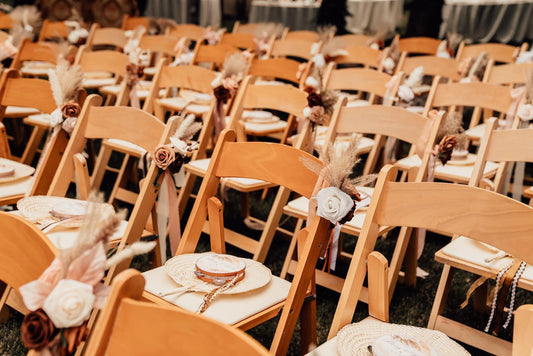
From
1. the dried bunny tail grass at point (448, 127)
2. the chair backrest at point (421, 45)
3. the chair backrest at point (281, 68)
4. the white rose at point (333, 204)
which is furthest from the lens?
the chair backrest at point (421, 45)

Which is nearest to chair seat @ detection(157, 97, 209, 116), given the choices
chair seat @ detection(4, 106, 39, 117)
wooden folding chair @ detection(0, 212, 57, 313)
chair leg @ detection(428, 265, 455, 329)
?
chair seat @ detection(4, 106, 39, 117)

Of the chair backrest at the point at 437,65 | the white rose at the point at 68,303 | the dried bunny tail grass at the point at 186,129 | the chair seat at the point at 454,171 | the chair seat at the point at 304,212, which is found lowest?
the white rose at the point at 68,303

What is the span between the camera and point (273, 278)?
1.86m

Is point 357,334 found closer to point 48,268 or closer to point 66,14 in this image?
point 48,268

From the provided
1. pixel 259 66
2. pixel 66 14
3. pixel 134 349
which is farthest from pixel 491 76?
pixel 66 14

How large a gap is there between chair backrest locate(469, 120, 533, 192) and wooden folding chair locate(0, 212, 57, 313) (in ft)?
5.63

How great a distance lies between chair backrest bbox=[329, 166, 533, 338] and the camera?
1.40 metres

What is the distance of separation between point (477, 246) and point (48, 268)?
1482 mm

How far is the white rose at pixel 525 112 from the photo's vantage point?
2.84 m

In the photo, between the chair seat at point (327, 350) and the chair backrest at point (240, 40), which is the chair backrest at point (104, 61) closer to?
the chair backrest at point (240, 40)

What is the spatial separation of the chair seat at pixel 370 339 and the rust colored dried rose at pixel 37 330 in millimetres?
662

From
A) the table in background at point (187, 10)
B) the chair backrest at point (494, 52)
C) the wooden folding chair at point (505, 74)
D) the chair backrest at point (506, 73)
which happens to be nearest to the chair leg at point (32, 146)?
the wooden folding chair at point (505, 74)

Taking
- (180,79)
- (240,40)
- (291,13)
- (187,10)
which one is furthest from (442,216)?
(187,10)

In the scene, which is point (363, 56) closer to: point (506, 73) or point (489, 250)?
point (506, 73)
